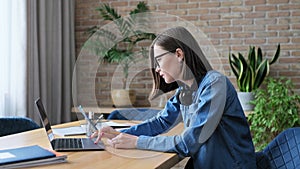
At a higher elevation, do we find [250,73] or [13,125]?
[250,73]

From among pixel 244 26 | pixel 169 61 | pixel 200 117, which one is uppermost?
pixel 244 26

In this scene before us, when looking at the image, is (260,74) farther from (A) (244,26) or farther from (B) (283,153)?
(B) (283,153)

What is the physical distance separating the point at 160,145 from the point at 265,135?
1.96m

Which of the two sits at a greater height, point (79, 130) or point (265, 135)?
point (79, 130)

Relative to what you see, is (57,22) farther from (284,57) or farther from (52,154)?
(52,154)

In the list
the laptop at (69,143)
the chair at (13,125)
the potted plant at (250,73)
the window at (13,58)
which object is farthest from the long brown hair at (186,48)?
the window at (13,58)

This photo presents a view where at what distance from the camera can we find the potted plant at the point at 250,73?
11.7 ft

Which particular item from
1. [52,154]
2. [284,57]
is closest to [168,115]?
[52,154]

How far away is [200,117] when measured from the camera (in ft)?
5.05

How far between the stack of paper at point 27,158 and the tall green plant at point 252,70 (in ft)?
7.95

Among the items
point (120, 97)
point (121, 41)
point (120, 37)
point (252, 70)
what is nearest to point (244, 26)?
point (252, 70)

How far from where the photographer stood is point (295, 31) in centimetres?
375

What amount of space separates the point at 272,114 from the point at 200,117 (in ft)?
6.18

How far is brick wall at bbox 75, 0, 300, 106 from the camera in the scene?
12.3 ft
